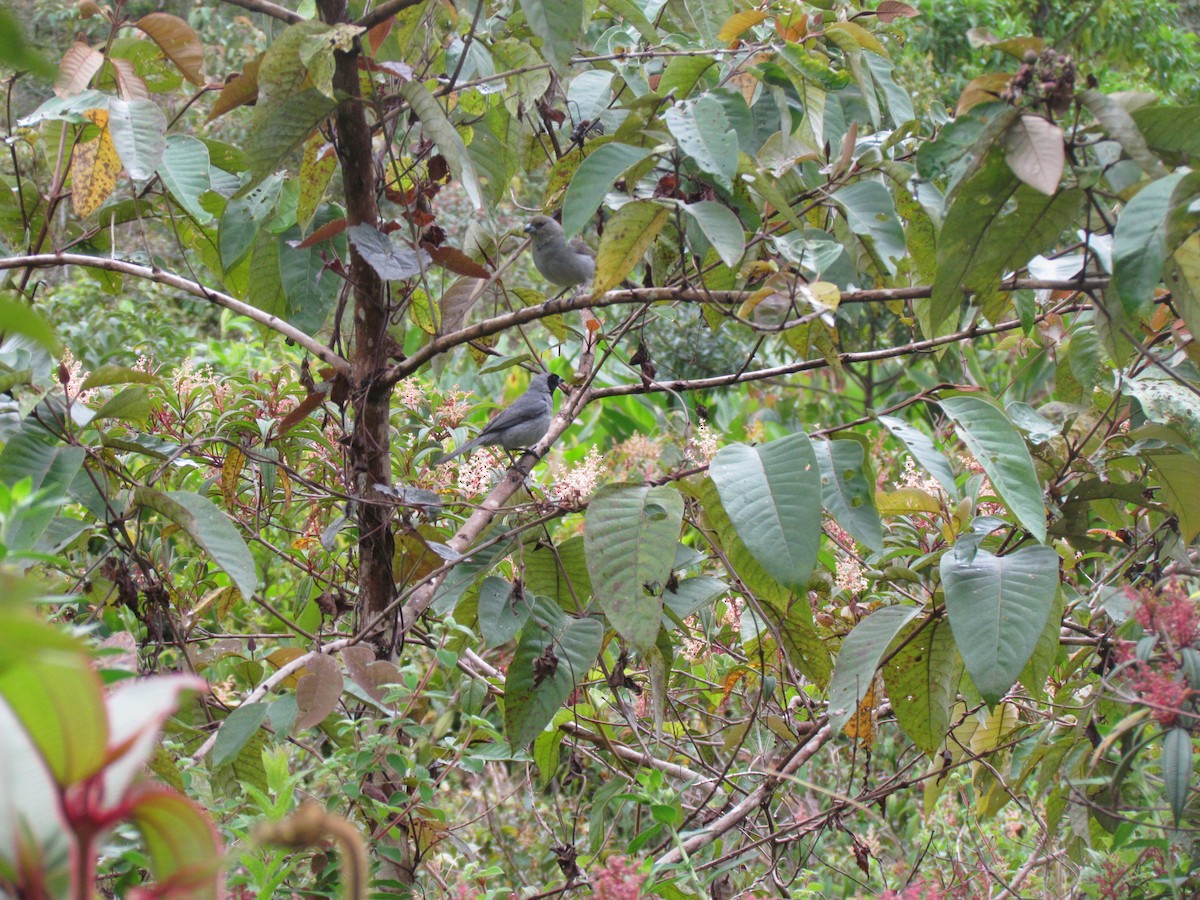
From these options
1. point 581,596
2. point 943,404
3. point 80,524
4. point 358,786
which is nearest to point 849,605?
point 581,596

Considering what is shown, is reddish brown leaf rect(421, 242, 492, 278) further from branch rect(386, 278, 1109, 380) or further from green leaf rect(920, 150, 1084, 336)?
green leaf rect(920, 150, 1084, 336)

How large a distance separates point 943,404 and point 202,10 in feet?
26.4

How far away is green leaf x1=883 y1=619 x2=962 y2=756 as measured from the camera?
60.9 inches

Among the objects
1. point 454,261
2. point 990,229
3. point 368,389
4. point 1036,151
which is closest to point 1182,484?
point 990,229

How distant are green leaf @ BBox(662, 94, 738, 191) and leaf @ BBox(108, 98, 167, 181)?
2.49 feet

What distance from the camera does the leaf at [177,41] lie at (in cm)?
174

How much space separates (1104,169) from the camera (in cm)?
122

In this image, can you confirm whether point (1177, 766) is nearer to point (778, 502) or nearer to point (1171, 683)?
point (1171, 683)

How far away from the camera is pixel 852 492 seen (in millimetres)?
1420

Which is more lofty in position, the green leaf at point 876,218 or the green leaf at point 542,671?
the green leaf at point 876,218

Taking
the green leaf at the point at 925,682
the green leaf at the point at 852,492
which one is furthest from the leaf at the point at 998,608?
the green leaf at the point at 925,682

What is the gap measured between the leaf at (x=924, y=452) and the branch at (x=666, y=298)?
0.17 meters

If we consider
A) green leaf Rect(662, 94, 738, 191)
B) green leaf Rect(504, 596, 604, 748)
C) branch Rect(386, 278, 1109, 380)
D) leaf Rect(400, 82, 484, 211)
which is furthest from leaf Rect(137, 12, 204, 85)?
green leaf Rect(504, 596, 604, 748)

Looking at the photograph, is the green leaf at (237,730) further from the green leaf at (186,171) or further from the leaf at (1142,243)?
the leaf at (1142,243)
